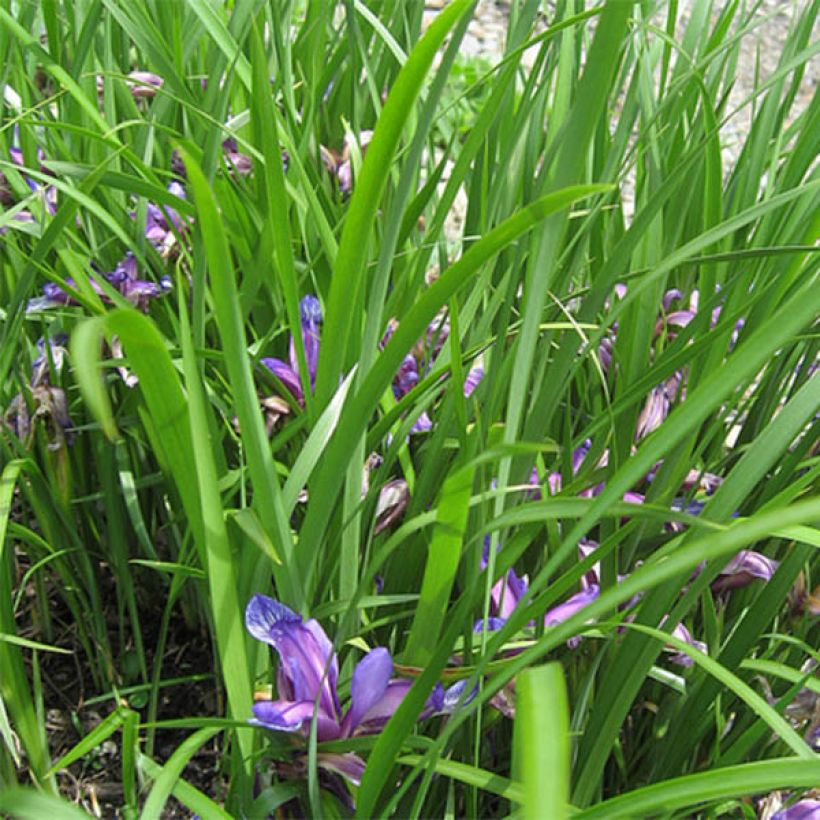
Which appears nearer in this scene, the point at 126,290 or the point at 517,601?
the point at 517,601

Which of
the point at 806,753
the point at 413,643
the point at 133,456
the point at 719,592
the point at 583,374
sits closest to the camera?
the point at 806,753

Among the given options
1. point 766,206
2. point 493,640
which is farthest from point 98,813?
point 766,206

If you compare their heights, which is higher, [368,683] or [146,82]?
[146,82]

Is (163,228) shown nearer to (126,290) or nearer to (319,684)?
(126,290)

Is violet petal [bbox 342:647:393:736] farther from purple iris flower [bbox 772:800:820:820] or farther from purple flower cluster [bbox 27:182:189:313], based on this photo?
purple flower cluster [bbox 27:182:189:313]

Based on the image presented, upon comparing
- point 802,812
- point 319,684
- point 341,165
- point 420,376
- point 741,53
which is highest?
point 741,53

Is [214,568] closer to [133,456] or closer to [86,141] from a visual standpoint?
[133,456]

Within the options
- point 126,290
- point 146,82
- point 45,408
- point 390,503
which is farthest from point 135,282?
point 390,503
